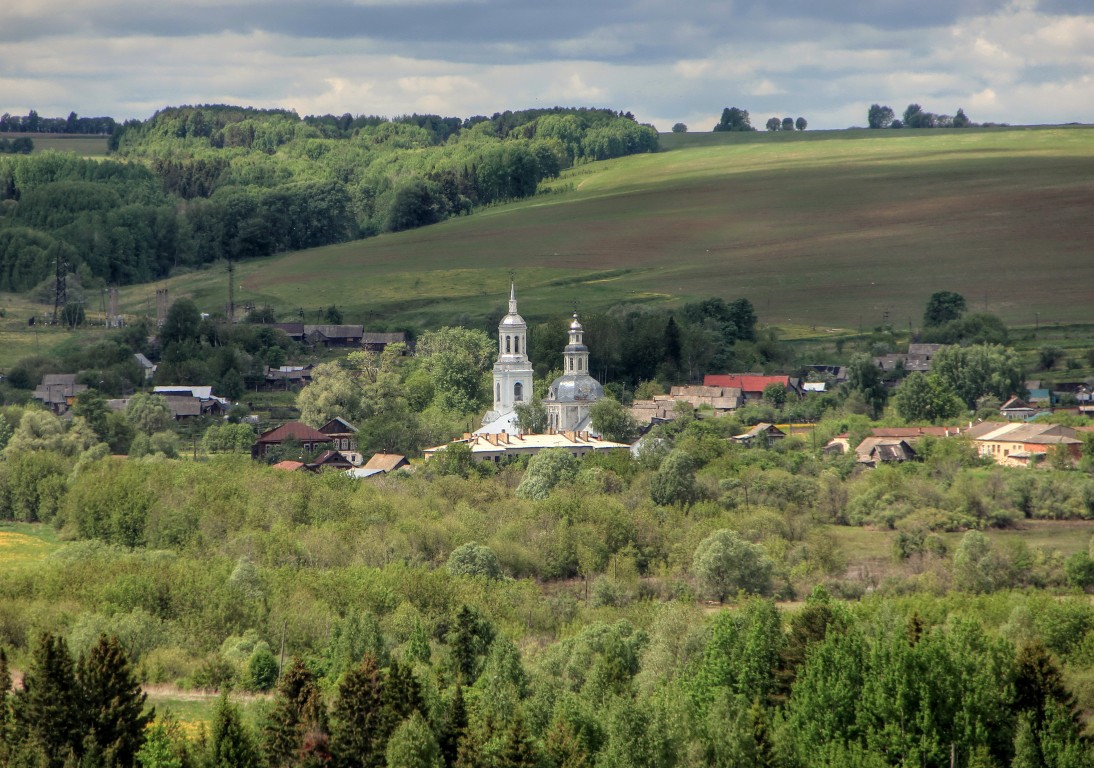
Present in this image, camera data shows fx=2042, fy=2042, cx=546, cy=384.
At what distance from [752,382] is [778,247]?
1240 inches

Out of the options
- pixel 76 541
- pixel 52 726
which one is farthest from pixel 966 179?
pixel 52 726

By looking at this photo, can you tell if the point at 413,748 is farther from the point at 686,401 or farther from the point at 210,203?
the point at 210,203

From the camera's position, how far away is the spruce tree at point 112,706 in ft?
131

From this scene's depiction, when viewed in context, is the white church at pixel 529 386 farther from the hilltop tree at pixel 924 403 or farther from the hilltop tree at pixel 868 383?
the hilltop tree at pixel 924 403

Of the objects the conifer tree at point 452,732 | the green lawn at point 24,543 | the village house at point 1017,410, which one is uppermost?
the conifer tree at point 452,732

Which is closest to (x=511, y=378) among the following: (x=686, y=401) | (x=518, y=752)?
(x=686, y=401)

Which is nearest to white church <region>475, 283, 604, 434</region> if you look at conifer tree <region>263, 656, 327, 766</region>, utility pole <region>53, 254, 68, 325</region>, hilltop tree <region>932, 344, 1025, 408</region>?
hilltop tree <region>932, 344, 1025, 408</region>

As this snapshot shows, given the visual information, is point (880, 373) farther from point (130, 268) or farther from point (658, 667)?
point (130, 268)

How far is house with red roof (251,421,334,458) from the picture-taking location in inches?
3524

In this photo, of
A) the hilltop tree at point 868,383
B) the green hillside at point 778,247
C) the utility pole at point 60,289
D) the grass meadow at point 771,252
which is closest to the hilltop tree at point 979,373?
the hilltop tree at point 868,383

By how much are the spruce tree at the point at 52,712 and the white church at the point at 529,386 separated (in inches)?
1995

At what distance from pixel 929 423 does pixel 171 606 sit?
1801 inches

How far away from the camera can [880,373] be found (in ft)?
335

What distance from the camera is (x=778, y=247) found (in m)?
133
